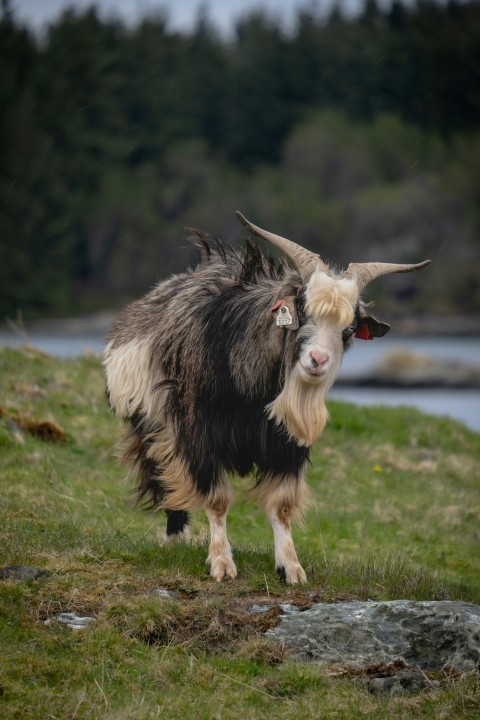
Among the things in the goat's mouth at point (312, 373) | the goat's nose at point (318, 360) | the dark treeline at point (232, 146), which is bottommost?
the goat's mouth at point (312, 373)

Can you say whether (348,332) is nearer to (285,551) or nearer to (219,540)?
(285,551)

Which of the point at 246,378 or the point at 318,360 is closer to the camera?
the point at 318,360

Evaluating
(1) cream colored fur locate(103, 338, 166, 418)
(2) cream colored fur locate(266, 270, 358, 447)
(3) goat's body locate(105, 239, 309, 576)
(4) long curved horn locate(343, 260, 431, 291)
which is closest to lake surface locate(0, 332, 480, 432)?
(1) cream colored fur locate(103, 338, 166, 418)

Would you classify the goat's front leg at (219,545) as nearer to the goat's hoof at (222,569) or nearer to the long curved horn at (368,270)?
the goat's hoof at (222,569)

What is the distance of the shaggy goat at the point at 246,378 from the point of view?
7434 mm

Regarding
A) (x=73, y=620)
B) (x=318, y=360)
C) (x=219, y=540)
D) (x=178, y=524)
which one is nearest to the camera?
(x=73, y=620)

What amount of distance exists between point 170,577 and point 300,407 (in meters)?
1.41

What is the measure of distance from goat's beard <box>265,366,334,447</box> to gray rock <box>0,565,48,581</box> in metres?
1.85

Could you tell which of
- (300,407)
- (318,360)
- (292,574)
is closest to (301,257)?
(318,360)

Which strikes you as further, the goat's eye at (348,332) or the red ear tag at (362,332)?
the red ear tag at (362,332)

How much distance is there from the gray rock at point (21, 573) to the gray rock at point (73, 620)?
0.45m

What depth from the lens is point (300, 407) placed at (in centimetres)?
755

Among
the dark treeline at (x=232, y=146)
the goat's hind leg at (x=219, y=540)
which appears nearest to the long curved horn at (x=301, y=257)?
the goat's hind leg at (x=219, y=540)

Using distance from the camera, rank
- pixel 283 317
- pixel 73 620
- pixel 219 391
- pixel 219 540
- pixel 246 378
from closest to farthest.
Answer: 1. pixel 73 620
2. pixel 283 317
3. pixel 219 540
4. pixel 246 378
5. pixel 219 391
